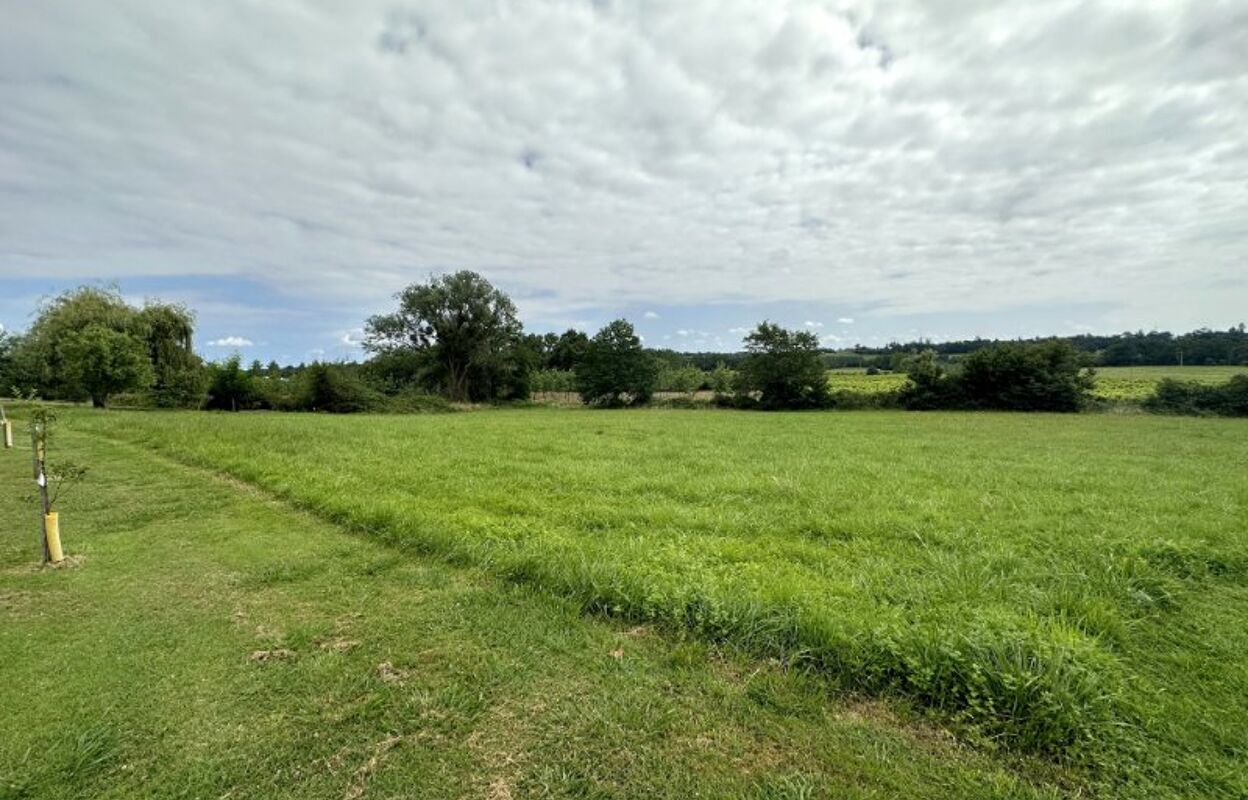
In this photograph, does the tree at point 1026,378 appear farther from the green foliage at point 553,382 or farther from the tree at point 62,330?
the tree at point 62,330

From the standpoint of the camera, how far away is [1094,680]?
3043 mm

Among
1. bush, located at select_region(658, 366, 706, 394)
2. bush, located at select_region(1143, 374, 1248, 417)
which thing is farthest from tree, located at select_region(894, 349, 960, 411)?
bush, located at select_region(658, 366, 706, 394)

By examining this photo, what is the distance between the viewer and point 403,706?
3053 mm

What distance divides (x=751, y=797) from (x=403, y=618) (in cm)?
294

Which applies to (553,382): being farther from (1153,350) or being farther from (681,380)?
(1153,350)

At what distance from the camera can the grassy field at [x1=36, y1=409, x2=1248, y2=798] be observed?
117 inches

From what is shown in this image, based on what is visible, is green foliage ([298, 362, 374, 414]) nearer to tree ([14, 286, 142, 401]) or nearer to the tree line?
the tree line

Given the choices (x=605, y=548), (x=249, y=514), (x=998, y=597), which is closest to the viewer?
(x=998, y=597)

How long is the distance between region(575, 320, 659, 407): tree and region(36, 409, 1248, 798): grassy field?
1444 inches

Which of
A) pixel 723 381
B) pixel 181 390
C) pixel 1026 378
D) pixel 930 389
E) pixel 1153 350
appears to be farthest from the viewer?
pixel 1153 350

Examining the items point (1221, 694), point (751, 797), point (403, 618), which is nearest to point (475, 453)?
point (403, 618)

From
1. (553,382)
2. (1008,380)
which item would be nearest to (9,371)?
(553,382)

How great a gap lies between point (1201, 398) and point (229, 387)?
68387mm

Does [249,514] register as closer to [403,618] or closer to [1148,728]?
[403,618]
